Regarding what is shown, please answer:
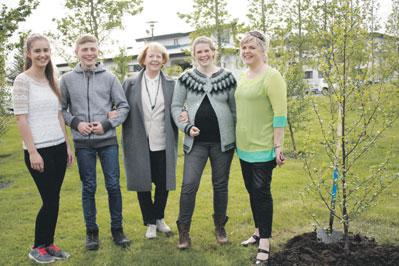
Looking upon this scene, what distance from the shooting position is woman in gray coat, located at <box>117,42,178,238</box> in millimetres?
4906

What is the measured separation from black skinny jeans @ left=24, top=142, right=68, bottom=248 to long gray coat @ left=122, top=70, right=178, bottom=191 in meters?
0.82

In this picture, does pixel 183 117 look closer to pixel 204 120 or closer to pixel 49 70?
pixel 204 120

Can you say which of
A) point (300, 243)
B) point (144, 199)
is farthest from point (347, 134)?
point (144, 199)

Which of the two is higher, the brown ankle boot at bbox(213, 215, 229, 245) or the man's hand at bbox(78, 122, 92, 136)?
the man's hand at bbox(78, 122, 92, 136)

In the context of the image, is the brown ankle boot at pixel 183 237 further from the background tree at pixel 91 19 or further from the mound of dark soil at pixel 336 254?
the background tree at pixel 91 19

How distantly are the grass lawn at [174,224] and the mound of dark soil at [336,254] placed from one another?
1.23ft

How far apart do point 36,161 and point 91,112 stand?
0.80m

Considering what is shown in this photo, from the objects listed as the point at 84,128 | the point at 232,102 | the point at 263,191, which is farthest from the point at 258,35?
the point at 84,128

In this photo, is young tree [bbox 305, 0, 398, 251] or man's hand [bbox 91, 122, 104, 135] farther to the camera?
man's hand [bbox 91, 122, 104, 135]

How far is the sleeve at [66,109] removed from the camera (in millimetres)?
4484

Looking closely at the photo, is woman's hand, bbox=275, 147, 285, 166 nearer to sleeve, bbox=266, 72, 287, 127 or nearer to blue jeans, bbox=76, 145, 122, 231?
sleeve, bbox=266, 72, 287, 127

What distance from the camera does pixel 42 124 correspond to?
423 centimetres

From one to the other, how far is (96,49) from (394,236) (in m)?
4.11

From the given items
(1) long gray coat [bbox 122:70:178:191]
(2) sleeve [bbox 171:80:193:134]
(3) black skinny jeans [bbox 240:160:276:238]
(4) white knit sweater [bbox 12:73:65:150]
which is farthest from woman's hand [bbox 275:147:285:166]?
(4) white knit sweater [bbox 12:73:65:150]
